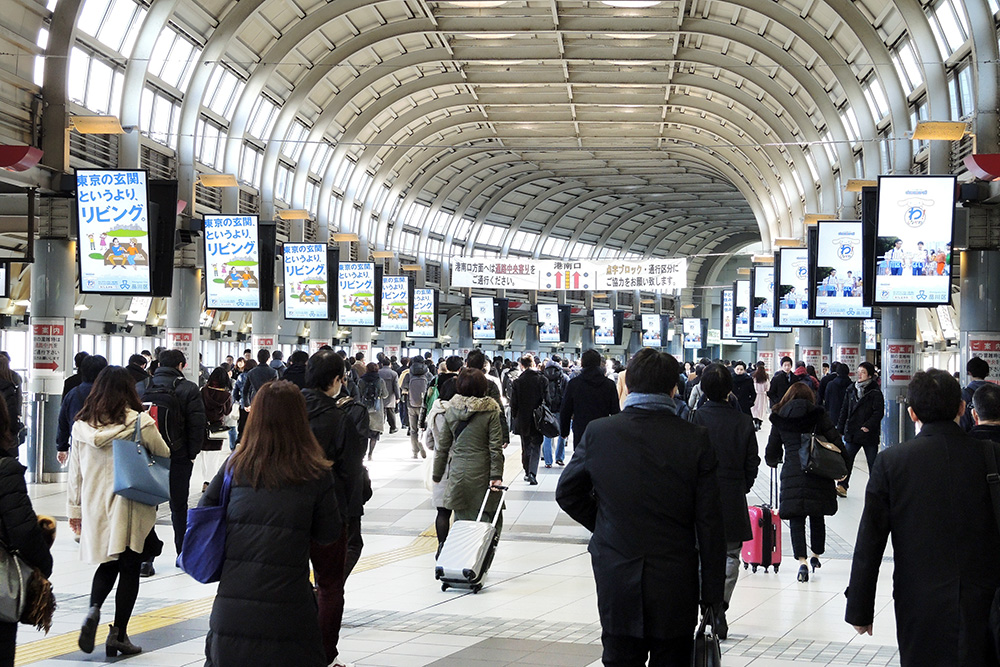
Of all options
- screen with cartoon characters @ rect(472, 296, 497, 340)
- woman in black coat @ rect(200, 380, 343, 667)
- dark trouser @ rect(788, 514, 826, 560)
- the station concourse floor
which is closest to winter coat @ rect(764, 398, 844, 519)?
dark trouser @ rect(788, 514, 826, 560)

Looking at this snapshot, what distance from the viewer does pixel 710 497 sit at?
4.31 m

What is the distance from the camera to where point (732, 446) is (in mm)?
7297

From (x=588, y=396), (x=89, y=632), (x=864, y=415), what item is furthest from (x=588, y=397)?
(x=89, y=632)

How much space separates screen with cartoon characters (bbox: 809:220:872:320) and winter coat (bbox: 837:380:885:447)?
4.55m

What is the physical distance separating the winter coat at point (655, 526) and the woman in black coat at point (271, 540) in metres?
1.11

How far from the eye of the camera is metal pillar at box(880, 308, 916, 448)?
20891 millimetres

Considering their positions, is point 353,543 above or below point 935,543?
below

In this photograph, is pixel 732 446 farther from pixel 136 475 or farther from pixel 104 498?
pixel 104 498

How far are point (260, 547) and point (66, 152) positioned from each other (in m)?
14.1

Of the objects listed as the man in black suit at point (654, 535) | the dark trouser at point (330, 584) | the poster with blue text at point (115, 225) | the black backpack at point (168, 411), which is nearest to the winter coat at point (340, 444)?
the dark trouser at point (330, 584)

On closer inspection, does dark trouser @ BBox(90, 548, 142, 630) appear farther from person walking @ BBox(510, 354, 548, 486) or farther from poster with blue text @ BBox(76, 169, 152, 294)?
person walking @ BBox(510, 354, 548, 486)

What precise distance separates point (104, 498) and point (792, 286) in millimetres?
19957

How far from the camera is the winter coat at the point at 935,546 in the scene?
13.4 feet

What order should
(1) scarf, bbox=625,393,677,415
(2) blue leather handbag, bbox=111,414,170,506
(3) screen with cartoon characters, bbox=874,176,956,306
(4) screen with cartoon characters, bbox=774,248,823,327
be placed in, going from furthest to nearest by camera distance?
(4) screen with cartoon characters, bbox=774,248,823,327 → (3) screen with cartoon characters, bbox=874,176,956,306 → (2) blue leather handbag, bbox=111,414,170,506 → (1) scarf, bbox=625,393,677,415
